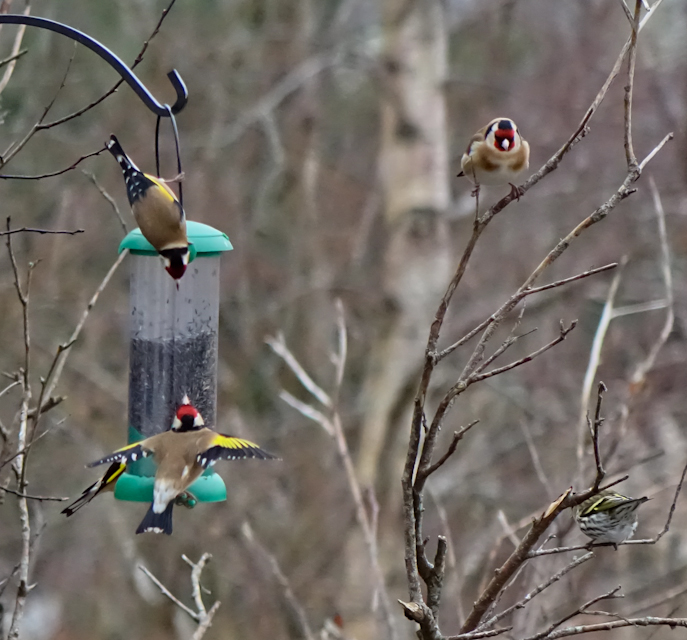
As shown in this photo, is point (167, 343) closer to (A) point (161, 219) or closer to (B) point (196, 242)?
(B) point (196, 242)

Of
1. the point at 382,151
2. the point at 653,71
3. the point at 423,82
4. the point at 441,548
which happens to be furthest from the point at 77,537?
the point at 441,548

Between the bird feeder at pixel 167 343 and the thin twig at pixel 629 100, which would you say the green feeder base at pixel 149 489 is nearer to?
the bird feeder at pixel 167 343

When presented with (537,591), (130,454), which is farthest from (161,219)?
(537,591)

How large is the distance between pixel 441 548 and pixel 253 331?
7.61 m

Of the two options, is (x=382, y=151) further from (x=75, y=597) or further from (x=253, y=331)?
(x=75, y=597)

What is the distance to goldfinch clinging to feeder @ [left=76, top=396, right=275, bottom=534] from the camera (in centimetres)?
298

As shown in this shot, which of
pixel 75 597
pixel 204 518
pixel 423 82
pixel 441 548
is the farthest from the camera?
pixel 75 597

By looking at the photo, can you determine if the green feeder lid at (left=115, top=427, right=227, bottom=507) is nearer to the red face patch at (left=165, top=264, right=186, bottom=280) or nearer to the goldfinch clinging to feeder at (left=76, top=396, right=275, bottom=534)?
the goldfinch clinging to feeder at (left=76, top=396, right=275, bottom=534)

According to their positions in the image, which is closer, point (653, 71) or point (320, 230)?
point (653, 71)

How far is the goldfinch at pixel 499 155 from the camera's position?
3.73 meters

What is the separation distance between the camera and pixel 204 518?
9562mm

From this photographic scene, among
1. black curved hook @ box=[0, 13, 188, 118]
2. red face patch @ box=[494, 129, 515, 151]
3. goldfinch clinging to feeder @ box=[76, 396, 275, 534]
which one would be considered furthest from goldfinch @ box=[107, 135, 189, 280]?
red face patch @ box=[494, 129, 515, 151]

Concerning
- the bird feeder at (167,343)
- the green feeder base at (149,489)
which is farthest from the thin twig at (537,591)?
the bird feeder at (167,343)

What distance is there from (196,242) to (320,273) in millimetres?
6444
